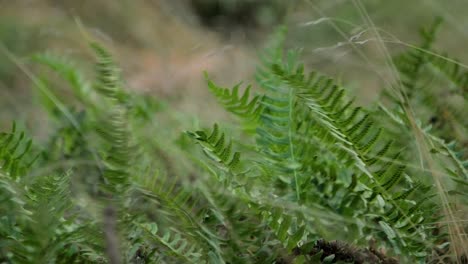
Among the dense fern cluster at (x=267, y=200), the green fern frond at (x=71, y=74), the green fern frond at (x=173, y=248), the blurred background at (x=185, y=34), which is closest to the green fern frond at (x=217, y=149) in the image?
the dense fern cluster at (x=267, y=200)

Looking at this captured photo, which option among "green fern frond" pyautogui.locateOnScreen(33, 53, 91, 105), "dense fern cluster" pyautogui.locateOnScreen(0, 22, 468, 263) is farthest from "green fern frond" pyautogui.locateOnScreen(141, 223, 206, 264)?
"green fern frond" pyautogui.locateOnScreen(33, 53, 91, 105)

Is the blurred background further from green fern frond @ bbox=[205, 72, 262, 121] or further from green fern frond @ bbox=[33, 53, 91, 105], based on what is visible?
green fern frond @ bbox=[205, 72, 262, 121]

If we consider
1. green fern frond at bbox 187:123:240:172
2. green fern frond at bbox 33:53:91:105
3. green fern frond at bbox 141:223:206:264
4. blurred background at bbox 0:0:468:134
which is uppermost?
green fern frond at bbox 187:123:240:172

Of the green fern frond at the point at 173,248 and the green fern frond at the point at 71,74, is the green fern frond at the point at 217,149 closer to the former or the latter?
the green fern frond at the point at 173,248

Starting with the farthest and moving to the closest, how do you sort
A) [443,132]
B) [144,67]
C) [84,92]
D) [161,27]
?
[161,27] → [144,67] → [84,92] → [443,132]

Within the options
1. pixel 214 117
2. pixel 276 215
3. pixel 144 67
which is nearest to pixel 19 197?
pixel 276 215

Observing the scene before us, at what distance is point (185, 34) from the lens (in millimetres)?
4184

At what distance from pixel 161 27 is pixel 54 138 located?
2.91 metres

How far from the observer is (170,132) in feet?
4.88

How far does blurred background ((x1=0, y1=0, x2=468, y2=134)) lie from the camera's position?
282cm

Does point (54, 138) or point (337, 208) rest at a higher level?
point (337, 208)

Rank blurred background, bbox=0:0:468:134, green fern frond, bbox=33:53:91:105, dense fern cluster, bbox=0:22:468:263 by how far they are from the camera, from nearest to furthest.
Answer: dense fern cluster, bbox=0:22:468:263, green fern frond, bbox=33:53:91:105, blurred background, bbox=0:0:468:134

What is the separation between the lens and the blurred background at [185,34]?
2818 millimetres

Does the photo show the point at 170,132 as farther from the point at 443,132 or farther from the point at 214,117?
the point at 443,132
